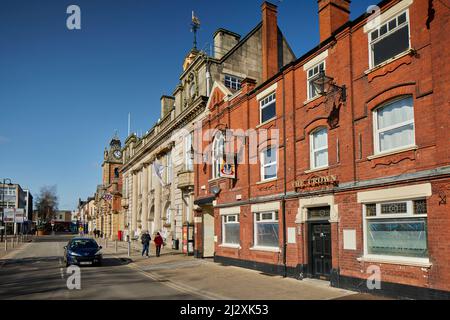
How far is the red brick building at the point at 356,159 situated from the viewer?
10.4 meters

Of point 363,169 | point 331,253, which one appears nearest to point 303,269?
point 331,253

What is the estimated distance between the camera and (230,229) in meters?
21.2

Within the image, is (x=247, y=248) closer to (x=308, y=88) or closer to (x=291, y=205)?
(x=291, y=205)

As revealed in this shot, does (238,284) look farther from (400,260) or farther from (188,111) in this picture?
(188,111)

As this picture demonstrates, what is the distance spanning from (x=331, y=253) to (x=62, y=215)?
186821mm

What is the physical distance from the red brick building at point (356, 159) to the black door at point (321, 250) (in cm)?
4

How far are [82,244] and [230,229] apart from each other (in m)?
8.14

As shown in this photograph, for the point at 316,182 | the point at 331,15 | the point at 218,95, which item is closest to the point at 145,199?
the point at 218,95

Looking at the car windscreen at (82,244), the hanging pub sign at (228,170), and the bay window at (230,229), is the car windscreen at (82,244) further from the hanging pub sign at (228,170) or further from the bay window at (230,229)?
the hanging pub sign at (228,170)

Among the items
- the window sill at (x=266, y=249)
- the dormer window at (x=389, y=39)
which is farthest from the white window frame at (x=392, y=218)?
the window sill at (x=266, y=249)

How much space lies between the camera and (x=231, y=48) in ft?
97.2

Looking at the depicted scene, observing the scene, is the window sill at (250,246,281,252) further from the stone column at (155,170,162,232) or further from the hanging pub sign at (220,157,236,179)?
the stone column at (155,170,162,232)

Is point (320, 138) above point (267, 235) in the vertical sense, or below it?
above

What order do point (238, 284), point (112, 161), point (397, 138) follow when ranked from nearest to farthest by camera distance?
point (397, 138) < point (238, 284) < point (112, 161)
